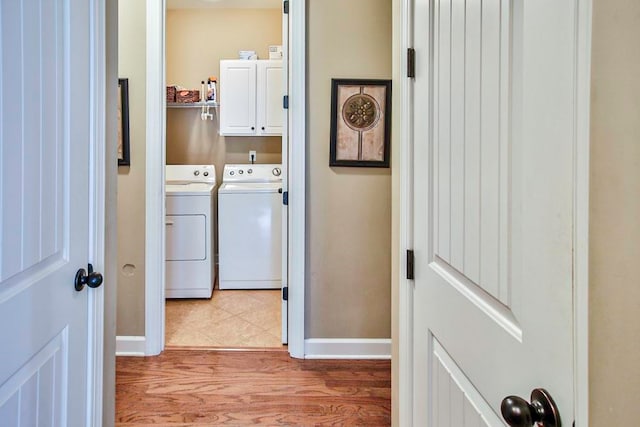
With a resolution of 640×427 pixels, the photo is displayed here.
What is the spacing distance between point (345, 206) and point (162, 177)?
→ 1.14 metres

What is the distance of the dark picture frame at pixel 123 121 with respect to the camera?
2354 mm

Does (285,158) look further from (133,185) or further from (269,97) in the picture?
(269,97)

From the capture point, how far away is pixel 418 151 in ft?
3.59

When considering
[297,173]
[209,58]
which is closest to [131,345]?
[297,173]

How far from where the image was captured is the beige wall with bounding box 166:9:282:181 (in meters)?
4.19

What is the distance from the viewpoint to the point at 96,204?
43.1 inches

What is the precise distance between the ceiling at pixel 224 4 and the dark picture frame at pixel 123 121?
218cm

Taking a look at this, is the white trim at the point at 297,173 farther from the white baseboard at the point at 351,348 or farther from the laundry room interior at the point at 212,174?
the laundry room interior at the point at 212,174

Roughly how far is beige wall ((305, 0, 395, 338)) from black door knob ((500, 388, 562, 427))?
1876 mm

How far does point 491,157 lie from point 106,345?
127 cm

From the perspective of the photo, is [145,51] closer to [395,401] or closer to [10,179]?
[10,179]

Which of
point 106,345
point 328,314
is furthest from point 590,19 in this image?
point 328,314

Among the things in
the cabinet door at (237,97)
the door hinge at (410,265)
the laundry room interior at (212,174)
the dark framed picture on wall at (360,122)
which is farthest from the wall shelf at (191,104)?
the door hinge at (410,265)

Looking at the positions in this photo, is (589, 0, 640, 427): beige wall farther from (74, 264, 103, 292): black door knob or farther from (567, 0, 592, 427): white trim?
(74, 264, 103, 292): black door knob
